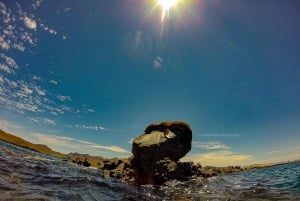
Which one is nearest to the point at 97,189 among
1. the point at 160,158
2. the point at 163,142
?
the point at 160,158

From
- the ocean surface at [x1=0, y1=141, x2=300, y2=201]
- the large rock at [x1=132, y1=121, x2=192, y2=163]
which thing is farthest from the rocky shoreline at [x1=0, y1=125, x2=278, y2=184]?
the ocean surface at [x1=0, y1=141, x2=300, y2=201]

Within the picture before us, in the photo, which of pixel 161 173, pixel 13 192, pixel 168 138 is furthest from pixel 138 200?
pixel 168 138

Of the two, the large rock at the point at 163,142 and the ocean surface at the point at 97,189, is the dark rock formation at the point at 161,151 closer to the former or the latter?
the large rock at the point at 163,142

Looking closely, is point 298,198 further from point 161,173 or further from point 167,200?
point 161,173

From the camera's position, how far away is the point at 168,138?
2884 centimetres

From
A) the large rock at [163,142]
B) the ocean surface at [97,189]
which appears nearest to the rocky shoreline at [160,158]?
the large rock at [163,142]

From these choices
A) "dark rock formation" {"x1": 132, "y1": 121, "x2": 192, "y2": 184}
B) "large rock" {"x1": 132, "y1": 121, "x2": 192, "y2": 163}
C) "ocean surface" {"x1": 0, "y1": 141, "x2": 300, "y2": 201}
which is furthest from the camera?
"large rock" {"x1": 132, "y1": 121, "x2": 192, "y2": 163}

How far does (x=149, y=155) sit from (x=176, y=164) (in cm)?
349

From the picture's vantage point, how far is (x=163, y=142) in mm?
27891

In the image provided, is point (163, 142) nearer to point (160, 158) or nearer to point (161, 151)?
point (161, 151)

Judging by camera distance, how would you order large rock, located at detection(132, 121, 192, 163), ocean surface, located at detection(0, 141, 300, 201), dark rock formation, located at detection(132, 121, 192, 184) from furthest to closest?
large rock, located at detection(132, 121, 192, 163) → dark rock formation, located at detection(132, 121, 192, 184) → ocean surface, located at detection(0, 141, 300, 201)

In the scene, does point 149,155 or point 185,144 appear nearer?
point 149,155

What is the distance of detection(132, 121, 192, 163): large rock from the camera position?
27156 millimetres

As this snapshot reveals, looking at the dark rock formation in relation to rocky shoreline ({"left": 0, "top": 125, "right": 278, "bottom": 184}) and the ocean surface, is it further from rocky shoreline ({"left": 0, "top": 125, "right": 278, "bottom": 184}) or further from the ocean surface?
the ocean surface
